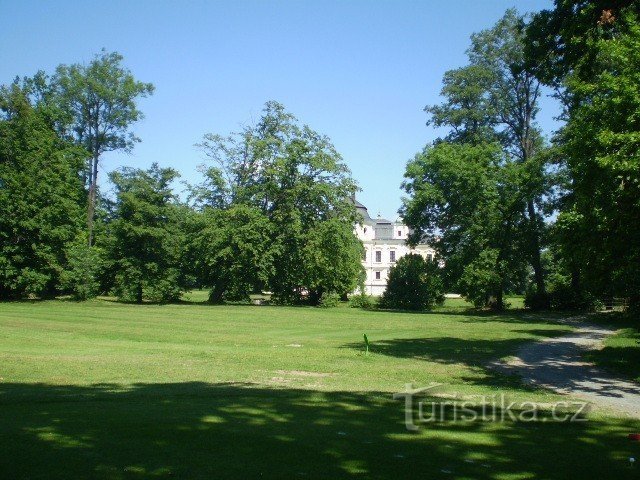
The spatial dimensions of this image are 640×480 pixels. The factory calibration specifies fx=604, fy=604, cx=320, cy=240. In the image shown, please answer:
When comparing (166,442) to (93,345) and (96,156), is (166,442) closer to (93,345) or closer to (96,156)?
(93,345)

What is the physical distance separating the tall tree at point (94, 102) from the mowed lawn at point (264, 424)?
53794 millimetres

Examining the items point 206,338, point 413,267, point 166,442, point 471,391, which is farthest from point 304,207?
point 166,442

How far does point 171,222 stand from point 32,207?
41.6 ft

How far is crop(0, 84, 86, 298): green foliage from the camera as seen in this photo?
53188 mm

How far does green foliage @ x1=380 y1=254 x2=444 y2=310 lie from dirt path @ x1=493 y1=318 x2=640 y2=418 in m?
30.7

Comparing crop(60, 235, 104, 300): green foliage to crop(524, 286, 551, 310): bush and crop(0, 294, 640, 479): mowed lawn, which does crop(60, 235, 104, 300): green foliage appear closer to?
crop(0, 294, 640, 479): mowed lawn

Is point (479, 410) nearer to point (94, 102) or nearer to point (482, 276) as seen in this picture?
point (482, 276)

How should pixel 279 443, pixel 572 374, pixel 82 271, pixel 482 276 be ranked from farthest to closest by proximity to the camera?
1. pixel 82 271
2. pixel 482 276
3. pixel 572 374
4. pixel 279 443

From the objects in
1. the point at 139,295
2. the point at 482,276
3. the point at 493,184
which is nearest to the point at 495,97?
the point at 493,184

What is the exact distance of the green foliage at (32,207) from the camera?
53.2 meters

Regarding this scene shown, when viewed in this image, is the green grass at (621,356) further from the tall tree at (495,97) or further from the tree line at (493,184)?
the tall tree at (495,97)

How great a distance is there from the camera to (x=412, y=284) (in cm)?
5916

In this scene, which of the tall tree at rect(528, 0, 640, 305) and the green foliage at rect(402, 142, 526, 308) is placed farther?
the green foliage at rect(402, 142, 526, 308)

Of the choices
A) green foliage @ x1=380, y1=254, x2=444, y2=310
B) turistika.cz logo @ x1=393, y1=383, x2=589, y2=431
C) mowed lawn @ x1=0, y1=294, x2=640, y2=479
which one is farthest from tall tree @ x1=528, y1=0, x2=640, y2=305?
green foliage @ x1=380, y1=254, x2=444, y2=310
